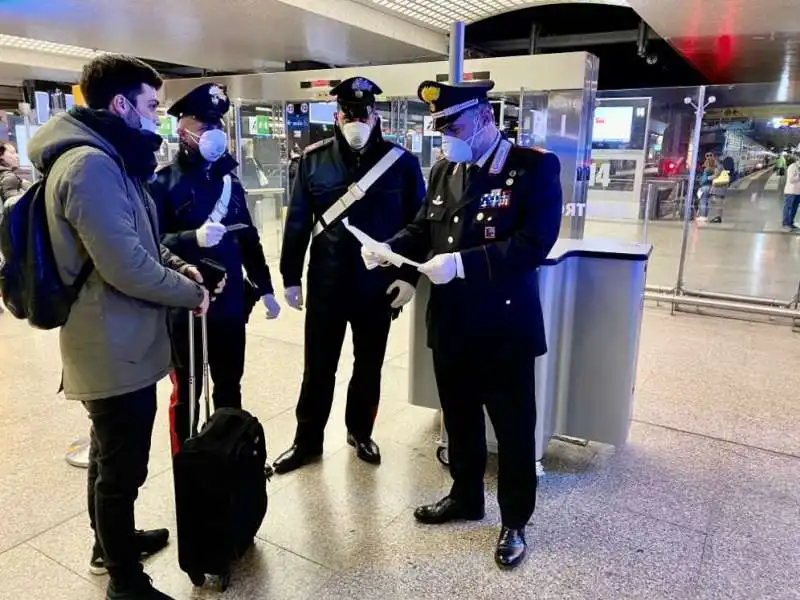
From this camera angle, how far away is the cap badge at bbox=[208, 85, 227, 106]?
228 centimetres

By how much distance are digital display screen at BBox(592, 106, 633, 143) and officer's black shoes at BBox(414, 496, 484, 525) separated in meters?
6.11

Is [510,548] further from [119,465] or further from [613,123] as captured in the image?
[613,123]

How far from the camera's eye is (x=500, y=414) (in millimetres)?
2119

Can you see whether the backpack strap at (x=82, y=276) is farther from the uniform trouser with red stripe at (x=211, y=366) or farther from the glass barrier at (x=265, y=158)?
the glass barrier at (x=265, y=158)

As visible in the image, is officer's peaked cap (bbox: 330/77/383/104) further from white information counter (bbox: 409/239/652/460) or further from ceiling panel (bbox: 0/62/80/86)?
ceiling panel (bbox: 0/62/80/86)

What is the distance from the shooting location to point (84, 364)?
1.69m

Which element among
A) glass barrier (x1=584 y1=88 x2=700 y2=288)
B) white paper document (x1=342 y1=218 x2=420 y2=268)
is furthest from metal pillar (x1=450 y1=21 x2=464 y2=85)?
A: glass barrier (x1=584 y1=88 x2=700 y2=288)

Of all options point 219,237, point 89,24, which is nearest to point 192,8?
point 89,24

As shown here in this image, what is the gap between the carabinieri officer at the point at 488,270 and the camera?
194 centimetres

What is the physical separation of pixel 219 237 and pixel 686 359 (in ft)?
11.6

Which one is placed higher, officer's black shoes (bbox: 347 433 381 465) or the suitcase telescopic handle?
the suitcase telescopic handle

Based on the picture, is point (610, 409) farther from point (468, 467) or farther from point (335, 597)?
point (335, 597)

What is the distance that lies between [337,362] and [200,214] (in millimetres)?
896

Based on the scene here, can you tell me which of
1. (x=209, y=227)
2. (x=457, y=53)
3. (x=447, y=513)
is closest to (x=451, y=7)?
(x=457, y=53)
